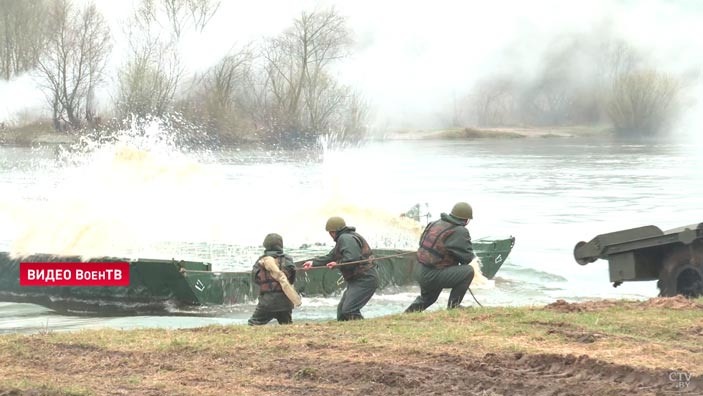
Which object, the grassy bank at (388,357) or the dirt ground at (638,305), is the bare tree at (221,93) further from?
the grassy bank at (388,357)

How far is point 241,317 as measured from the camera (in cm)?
2181

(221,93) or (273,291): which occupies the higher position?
(221,93)

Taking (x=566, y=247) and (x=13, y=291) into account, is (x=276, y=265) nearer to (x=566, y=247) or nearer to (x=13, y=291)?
(x=13, y=291)

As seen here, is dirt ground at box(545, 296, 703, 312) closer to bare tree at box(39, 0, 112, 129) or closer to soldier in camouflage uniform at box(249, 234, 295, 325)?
soldier in camouflage uniform at box(249, 234, 295, 325)

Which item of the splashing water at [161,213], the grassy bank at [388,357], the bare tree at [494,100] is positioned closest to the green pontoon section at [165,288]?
the splashing water at [161,213]

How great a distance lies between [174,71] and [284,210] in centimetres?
1705

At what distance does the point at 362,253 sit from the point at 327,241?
13.3 metres

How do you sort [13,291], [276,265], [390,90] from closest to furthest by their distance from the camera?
[276,265] → [13,291] → [390,90]

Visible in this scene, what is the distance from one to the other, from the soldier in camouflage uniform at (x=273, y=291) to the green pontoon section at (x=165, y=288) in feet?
15.4

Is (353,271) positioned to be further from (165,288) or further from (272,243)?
(165,288)

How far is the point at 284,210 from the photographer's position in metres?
34.5

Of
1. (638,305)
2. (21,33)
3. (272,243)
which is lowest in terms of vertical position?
(638,305)

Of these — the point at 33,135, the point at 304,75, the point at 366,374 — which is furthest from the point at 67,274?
the point at 304,75

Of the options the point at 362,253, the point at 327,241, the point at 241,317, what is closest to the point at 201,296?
the point at 241,317
